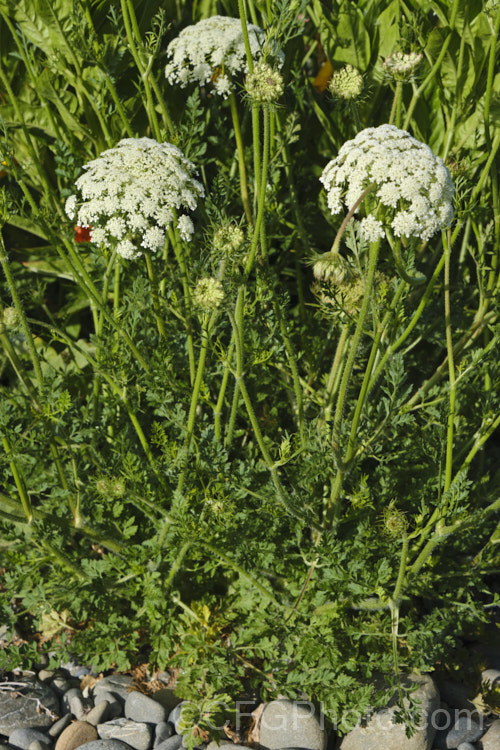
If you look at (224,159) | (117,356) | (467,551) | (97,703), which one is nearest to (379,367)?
(117,356)

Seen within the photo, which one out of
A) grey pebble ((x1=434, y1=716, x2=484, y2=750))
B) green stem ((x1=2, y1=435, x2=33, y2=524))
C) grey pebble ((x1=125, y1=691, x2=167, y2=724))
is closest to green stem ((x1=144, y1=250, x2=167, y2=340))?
green stem ((x1=2, y1=435, x2=33, y2=524))

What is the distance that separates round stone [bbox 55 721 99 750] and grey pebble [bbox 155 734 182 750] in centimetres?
30

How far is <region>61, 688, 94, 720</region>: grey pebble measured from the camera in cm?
313

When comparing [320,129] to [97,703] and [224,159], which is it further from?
[97,703]

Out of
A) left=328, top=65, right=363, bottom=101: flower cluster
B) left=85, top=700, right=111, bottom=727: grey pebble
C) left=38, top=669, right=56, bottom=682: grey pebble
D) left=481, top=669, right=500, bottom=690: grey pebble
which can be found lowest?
left=481, top=669, right=500, bottom=690: grey pebble

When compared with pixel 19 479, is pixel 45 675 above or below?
below

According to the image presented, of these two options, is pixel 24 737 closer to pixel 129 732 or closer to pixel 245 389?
pixel 129 732

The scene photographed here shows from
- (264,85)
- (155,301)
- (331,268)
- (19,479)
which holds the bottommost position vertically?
(19,479)

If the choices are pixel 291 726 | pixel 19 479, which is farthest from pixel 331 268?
pixel 291 726

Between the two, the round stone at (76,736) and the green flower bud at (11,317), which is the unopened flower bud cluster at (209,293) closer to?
the green flower bud at (11,317)

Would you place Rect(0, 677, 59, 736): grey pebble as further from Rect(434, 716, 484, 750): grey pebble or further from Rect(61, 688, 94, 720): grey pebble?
Rect(434, 716, 484, 750): grey pebble

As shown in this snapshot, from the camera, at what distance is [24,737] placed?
2.96 meters

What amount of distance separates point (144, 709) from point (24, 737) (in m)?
0.51

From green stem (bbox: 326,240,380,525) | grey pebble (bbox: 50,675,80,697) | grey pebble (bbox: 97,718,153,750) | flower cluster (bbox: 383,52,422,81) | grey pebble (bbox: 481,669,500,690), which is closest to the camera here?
green stem (bbox: 326,240,380,525)
